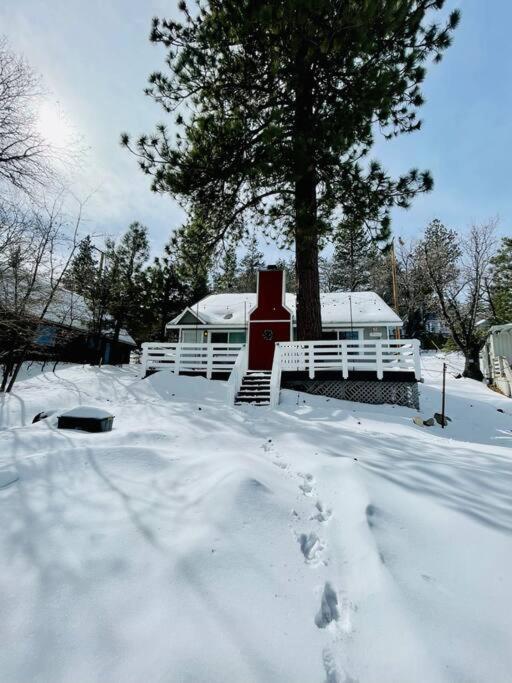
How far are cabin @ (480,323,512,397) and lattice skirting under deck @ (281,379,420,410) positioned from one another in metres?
8.51

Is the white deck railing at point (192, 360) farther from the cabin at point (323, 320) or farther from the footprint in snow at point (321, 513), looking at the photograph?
the footprint in snow at point (321, 513)

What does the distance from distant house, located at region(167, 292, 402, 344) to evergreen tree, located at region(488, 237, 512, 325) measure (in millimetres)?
11564

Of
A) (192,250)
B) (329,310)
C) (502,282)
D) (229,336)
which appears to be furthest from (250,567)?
(502,282)

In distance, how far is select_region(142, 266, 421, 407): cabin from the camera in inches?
389

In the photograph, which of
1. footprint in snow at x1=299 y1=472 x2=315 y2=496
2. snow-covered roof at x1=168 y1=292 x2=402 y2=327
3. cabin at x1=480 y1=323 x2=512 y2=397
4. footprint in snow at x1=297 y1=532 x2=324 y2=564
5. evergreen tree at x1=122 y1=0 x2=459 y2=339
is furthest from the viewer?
snow-covered roof at x1=168 y1=292 x2=402 y2=327

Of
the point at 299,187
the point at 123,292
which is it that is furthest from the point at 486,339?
the point at 123,292

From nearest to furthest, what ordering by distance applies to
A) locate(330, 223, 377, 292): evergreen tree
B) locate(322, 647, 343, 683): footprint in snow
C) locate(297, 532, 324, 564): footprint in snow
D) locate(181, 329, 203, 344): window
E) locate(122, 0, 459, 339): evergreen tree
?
locate(322, 647, 343, 683): footprint in snow, locate(297, 532, 324, 564): footprint in snow, locate(122, 0, 459, 339): evergreen tree, locate(181, 329, 203, 344): window, locate(330, 223, 377, 292): evergreen tree

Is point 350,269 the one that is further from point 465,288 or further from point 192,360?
point 192,360

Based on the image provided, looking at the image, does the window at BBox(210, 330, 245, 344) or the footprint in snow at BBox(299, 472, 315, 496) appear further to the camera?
the window at BBox(210, 330, 245, 344)

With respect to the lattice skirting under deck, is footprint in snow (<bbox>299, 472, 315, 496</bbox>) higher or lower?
lower

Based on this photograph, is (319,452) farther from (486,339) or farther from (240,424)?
(486,339)

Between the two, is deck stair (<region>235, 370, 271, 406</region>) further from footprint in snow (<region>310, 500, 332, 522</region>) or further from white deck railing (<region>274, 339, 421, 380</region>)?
footprint in snow (<region>310, 500, 332, 522</region>)

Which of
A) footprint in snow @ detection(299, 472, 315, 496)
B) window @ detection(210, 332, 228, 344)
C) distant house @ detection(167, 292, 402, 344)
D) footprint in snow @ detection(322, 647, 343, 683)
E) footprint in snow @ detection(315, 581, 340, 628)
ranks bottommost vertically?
footprint in snow @ detection(322, 647, 343, 683)

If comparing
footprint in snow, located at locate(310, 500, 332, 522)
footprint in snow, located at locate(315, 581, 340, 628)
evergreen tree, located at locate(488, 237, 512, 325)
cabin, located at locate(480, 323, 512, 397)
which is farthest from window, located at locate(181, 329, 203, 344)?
evergreen tree, located at locate(488, 237, 512, 325)
